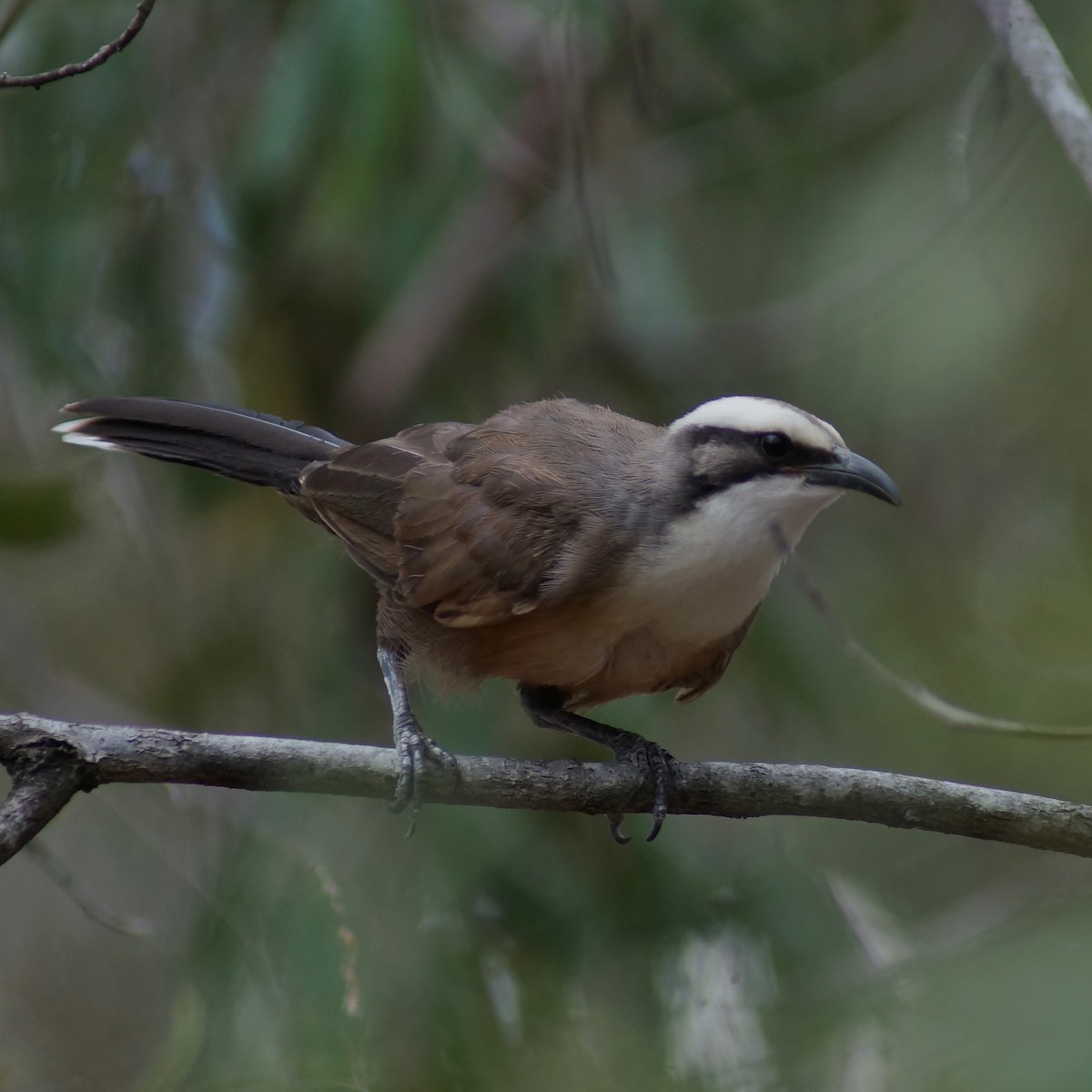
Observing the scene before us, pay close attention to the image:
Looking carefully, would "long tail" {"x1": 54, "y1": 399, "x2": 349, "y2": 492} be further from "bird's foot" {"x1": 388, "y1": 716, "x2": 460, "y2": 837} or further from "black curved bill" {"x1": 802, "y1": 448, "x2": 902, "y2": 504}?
"black curved bill" {"x1": 802, "y1": 448, "x2": 902, "y2": 504}

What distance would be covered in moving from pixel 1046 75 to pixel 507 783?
192 cm

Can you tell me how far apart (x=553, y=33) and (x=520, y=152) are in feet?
1.72

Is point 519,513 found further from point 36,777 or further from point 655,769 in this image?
point 36,777

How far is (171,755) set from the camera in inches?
100

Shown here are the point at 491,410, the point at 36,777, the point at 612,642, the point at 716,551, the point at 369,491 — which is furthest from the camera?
the point at 491,410

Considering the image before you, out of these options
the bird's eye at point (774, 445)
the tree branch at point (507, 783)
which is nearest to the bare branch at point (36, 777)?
the tree branch at point (507, 783)

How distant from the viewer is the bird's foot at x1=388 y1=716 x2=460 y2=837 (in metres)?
3.05

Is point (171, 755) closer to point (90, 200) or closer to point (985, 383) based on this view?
point (90, 200)

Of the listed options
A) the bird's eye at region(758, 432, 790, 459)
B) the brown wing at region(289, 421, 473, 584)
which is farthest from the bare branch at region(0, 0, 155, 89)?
the bird's eye at region(758, 432, 790, 459)

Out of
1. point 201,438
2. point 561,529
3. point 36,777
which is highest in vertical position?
point 36,777

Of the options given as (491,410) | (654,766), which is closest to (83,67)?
(654,766)

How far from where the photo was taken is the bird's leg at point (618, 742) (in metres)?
3.32

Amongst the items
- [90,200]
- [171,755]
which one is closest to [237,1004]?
[171,755]

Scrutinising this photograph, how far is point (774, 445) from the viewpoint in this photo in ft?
11.0
